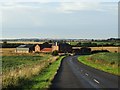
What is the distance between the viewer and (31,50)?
5812 inches

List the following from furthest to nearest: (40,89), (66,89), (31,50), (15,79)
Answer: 1. (31,50)
2. (15,79)
3. (66,89)
4. (40,89)

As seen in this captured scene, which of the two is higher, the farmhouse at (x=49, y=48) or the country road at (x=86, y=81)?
the country road at (x=86, y=81)

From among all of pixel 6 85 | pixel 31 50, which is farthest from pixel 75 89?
pixel 31 50

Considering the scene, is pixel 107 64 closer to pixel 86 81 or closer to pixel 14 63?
pixel 14 63

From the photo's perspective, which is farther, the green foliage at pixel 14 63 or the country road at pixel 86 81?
the green foliage at pixel 14 63

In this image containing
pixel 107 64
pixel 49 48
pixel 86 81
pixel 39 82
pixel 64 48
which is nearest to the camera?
pixel 39 82

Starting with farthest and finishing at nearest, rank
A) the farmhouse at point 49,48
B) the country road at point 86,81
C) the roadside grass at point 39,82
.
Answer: the farmhouse at point 49,48 < the country road at point 86,81 < the roadside grass at point 39,82

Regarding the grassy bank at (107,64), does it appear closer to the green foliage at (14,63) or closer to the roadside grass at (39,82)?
the roadside grass at (39,82)

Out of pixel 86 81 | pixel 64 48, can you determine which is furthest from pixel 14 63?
pixel 64 48

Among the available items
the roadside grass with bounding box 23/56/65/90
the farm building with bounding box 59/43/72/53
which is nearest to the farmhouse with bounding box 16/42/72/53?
the farm building with bounding box 59/43/72/53

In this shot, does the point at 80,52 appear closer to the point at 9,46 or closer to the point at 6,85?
the point at 9,46

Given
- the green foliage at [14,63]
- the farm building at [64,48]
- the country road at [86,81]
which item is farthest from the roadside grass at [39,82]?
the farm building at [64,48]

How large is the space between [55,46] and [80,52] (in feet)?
35.9

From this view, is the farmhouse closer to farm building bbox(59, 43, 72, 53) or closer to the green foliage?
farm building bbox(59, 43, 72, 53)
